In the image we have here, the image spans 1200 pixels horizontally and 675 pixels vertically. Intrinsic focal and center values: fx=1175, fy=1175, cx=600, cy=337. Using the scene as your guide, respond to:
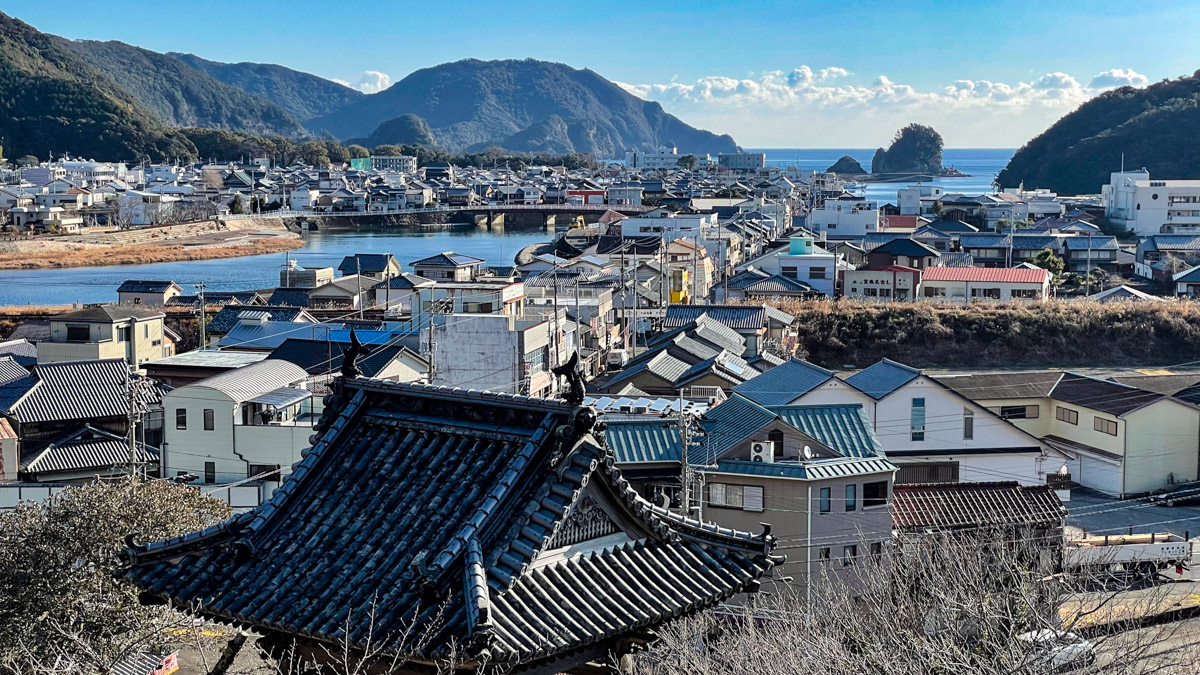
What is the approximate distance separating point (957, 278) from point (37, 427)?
21.8 m

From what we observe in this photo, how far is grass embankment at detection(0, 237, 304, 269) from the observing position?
44.5 meters

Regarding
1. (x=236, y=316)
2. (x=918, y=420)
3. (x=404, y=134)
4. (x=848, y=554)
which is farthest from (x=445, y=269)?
(x=404, y=134)

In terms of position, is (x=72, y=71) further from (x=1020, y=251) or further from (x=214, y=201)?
(x=1020, y=251)

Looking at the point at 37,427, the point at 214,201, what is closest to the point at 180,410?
the point at 37,427

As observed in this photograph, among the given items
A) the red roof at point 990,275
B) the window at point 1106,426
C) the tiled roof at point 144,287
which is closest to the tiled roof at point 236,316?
the tiled roof at point 144,287

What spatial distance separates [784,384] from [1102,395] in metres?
4.86

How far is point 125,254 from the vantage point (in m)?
47.1

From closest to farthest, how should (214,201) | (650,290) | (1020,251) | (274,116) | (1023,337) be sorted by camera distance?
(1023,337) < (650,290) < (1020,251) < (214,201) < (274,116)

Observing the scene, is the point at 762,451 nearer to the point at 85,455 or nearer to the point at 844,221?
the point at 85,455

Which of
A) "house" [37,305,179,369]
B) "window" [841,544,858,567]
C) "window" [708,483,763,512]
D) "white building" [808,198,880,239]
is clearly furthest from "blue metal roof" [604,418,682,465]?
"white building" [808,198,880,239]

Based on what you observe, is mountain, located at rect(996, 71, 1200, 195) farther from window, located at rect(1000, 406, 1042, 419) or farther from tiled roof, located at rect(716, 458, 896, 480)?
tiled roof, located at rect(716, 458, 896, 480)

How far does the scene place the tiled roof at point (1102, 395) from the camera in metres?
15.1

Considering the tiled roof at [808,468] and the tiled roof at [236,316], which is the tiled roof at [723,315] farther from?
the tiled roof at [808,468]

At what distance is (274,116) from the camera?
546 ft
